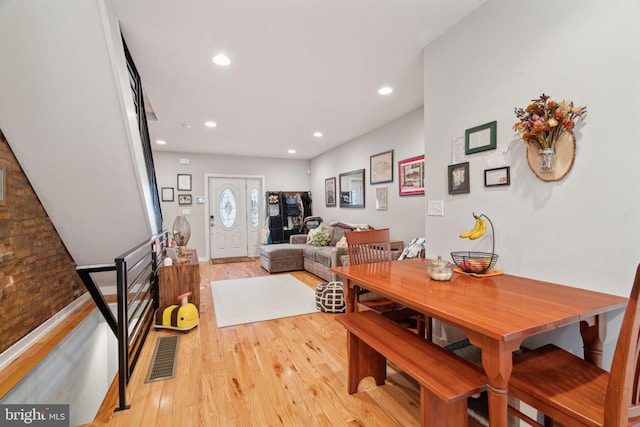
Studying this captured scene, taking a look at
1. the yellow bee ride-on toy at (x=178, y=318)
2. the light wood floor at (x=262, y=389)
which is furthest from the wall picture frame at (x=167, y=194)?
the light wood floor at (x=262, y=389)

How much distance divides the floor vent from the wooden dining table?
1527 millimetres

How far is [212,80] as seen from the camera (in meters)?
2.90

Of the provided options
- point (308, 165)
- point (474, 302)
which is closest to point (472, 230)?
point (474, 302)

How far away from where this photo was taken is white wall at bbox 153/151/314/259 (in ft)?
20.9

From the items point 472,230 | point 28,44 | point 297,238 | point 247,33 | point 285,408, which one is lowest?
point 285,408

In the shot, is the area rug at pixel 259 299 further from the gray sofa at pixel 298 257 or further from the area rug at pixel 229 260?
the area rug at pixel 229 260

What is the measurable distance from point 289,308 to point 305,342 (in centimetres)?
89

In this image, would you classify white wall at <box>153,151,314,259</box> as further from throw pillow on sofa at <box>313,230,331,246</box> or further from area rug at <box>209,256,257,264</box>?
throw pillow on sofa at <box>313,230,331,246</box>

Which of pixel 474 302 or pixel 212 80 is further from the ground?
pixel 212 80

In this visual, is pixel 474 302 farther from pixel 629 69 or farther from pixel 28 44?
pixel 28 44

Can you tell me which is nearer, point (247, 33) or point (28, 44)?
point (28, 44)

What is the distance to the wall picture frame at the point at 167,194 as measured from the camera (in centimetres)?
633

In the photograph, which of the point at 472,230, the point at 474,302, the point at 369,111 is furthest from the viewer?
the point at 369,111

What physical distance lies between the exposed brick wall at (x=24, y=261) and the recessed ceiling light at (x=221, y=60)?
1.68 m
